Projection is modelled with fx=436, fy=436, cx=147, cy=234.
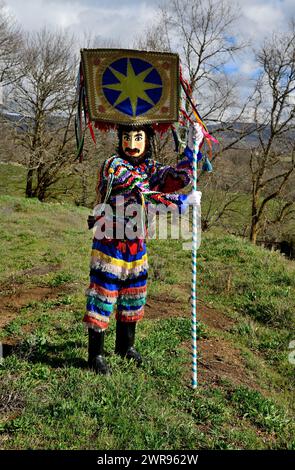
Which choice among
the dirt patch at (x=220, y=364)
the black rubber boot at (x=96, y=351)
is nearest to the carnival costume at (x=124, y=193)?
the black rubber boot at (x=96, y=351)

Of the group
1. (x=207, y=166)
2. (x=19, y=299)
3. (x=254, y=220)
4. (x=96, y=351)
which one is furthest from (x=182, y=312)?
(x=254, y=220)

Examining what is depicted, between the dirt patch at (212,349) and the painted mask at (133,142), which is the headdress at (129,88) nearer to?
the painted mask at (133,142)

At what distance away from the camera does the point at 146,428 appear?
3.21 metres

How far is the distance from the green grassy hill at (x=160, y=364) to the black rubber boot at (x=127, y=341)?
0.38 feet

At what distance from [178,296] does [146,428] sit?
3.75 m

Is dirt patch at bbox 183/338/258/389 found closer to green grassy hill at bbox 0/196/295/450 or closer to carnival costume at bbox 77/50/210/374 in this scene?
green grassy hill at bbox 0/196/295/450

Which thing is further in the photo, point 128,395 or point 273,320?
point 273,320

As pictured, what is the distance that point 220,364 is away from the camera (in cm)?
475

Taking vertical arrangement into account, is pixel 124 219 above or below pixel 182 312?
above

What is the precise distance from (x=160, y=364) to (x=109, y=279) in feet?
3.60

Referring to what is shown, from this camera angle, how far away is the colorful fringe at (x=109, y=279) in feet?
13.1

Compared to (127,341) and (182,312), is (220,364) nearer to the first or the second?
(127,341)
